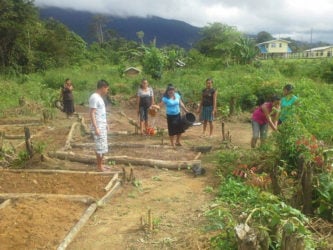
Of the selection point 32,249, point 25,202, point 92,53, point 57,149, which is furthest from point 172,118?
point 92,53

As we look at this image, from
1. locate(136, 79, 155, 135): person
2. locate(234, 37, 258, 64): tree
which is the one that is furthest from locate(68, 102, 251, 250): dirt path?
locate(234, 37, 258, 64): tree

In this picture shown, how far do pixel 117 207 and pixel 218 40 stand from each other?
35.2 meters

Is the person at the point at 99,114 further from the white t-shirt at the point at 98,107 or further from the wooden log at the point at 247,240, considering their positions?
the wooden log at the point at 247,240

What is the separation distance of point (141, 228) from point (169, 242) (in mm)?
446

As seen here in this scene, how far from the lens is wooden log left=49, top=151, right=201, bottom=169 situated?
6871 mm

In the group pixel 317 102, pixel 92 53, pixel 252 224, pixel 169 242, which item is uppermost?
pixel 92 53

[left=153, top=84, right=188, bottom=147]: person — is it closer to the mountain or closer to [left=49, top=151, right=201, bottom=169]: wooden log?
[left=49, top=151, right=201, bottom=169]: wooden log

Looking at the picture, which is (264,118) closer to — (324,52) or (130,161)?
(130,161)

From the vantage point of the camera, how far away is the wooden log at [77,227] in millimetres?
4088

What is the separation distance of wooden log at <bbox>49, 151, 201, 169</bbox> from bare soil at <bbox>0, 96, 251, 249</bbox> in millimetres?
109

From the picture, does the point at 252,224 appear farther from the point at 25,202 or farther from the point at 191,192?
the point at 25,202

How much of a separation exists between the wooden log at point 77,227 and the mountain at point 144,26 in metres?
149

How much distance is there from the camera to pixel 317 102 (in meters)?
7.12

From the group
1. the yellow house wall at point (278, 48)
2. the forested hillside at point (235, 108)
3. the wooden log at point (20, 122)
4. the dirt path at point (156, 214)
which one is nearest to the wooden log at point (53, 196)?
the dirt path at point (156, 214)
